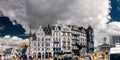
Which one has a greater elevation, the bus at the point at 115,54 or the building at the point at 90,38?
the building at the point at 90,38

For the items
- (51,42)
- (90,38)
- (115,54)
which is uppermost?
(90,38)

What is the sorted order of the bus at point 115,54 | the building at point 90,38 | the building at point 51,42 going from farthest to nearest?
the building at point 90,38, the building at point 51,42, the bus at point 115,54

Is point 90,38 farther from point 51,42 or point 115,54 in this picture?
point 115,54

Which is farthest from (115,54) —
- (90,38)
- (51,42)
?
(90,38)

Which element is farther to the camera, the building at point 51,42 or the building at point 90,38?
the building at point 90,38

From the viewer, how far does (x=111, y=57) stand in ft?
139

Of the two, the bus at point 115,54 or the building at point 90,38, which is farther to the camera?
the building at point 90,38

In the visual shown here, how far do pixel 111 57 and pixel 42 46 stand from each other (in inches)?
3302

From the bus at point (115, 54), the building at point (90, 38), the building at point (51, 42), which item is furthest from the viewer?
the building at point (90, 38)

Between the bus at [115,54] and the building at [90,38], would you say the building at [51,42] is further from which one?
the bus at [115,54]

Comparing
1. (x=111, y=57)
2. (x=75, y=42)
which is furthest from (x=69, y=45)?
(x=111, y=57)

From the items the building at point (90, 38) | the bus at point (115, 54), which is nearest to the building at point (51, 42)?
the building at point (90, 38)

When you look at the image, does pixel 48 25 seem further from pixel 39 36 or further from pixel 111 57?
pixel 111 57

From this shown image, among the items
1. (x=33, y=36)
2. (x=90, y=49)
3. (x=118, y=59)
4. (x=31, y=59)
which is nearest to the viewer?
(x=118, y=59)
